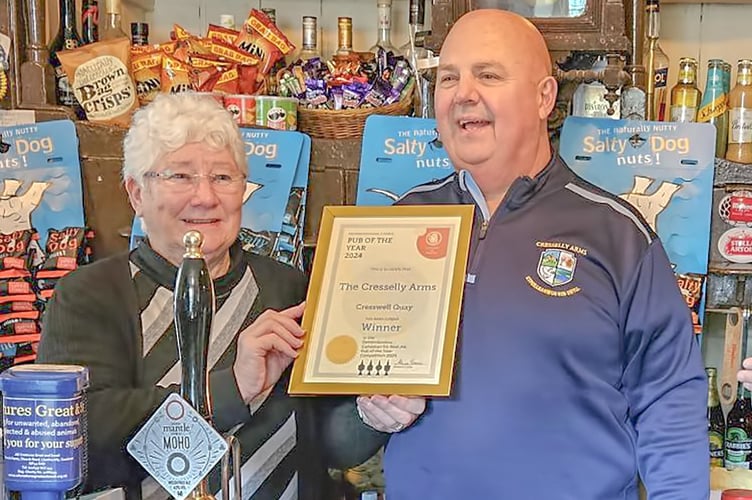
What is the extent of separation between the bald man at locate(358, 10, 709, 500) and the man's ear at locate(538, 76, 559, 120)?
0.03 meters

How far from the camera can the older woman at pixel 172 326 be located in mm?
1285

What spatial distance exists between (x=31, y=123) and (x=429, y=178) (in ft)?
2.70

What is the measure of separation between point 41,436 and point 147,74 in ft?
4.13

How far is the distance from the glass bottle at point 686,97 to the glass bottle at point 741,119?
0.24 feet

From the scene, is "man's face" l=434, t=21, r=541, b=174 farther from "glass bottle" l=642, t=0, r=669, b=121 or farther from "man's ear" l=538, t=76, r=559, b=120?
"glass bottle" l=642, t=0, r=669, b=121

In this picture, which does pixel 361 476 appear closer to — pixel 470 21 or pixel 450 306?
pixel 450 306

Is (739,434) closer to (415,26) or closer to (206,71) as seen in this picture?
(415,26)

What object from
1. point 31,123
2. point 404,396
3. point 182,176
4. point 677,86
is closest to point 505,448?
point 404,396

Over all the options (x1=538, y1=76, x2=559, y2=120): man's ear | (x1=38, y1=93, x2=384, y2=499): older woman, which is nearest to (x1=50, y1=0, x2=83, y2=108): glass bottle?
(x1=38, y1=93, x2=384, y2=499): older woman

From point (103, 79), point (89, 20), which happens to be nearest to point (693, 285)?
point (103, 79)

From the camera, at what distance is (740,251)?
6.27 feet

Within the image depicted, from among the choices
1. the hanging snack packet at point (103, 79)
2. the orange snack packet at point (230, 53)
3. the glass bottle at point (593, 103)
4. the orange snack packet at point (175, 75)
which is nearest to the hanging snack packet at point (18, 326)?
the hanging snack packet at point (103, 79)

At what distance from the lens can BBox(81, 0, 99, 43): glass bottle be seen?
2.03 m

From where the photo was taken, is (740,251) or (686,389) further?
(740,251)
